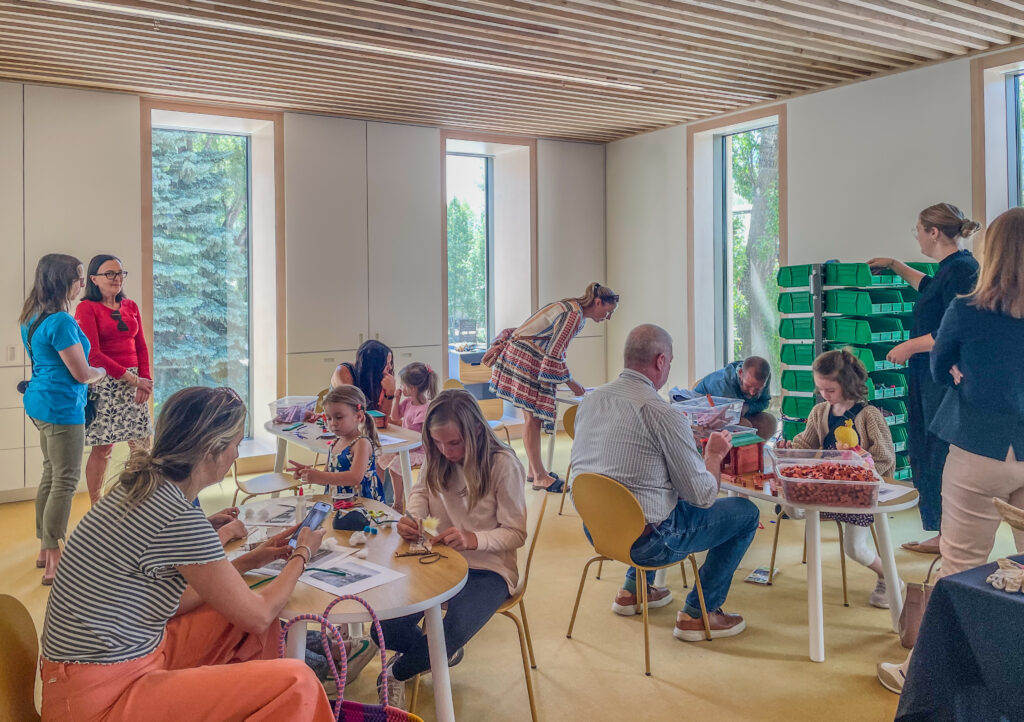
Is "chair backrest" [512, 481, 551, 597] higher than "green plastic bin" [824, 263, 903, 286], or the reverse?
"green plastic bin" [824, 263, 903, 286]

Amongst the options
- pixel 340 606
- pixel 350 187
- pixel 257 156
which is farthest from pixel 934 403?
pixel 257 156

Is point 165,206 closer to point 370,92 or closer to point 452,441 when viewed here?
point 370,92

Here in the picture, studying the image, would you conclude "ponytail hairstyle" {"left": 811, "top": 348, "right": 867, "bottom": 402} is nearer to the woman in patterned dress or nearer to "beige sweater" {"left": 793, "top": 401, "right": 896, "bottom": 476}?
"beige sweater" {"left": 793, "top": 401, "right": 896, "bottom": 476}

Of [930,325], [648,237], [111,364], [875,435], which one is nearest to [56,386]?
[111,364]

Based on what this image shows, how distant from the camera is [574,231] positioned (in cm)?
905

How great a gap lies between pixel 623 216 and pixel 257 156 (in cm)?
385

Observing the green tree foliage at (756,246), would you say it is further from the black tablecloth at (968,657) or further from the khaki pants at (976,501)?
the black tablecloth at (968,657)

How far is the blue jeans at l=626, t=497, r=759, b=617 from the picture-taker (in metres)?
3.43

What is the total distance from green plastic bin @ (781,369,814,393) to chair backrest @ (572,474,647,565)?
3091 millimetres

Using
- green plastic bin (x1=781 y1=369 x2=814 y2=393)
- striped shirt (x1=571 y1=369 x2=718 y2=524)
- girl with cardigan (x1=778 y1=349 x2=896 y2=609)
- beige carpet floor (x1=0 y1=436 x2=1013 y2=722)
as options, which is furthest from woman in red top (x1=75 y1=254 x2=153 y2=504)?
green plastic bin (x1=781 y1=369 x2=814 y2=393)

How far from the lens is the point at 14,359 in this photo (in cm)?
623

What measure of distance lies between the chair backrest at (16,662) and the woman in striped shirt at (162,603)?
4cm

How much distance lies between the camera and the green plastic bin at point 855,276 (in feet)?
18.2

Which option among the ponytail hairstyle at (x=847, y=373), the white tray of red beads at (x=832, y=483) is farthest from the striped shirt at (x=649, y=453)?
the ponytail hairstyle at (x=847, y=373)
